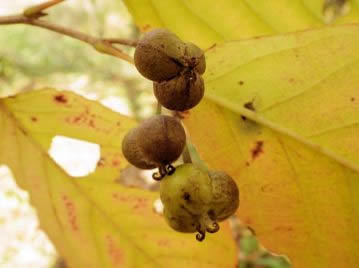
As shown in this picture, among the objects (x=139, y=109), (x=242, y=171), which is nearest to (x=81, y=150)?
(x=242, y=171)

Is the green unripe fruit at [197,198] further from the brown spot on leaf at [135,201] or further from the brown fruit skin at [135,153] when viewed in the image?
the brown spot on leaf at [135,201]

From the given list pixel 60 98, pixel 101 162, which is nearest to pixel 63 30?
pixel 60 98

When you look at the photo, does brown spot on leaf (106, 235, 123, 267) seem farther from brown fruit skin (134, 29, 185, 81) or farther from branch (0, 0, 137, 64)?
brown fruit skin (134, 29, 185, 81)

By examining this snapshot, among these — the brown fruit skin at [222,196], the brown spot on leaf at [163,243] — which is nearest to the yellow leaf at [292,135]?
the brown fruit skin at [222,196]

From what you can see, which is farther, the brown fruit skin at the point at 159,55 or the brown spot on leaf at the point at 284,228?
the brown spot on leaf at the point at 284,228

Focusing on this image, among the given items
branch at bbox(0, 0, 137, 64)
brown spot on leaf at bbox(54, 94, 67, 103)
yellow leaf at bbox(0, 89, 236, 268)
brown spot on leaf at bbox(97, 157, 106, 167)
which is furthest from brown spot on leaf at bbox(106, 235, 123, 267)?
branch at bbox(0, 0, 137, 64)

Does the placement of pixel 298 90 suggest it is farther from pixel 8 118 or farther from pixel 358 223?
pixel 8 118
